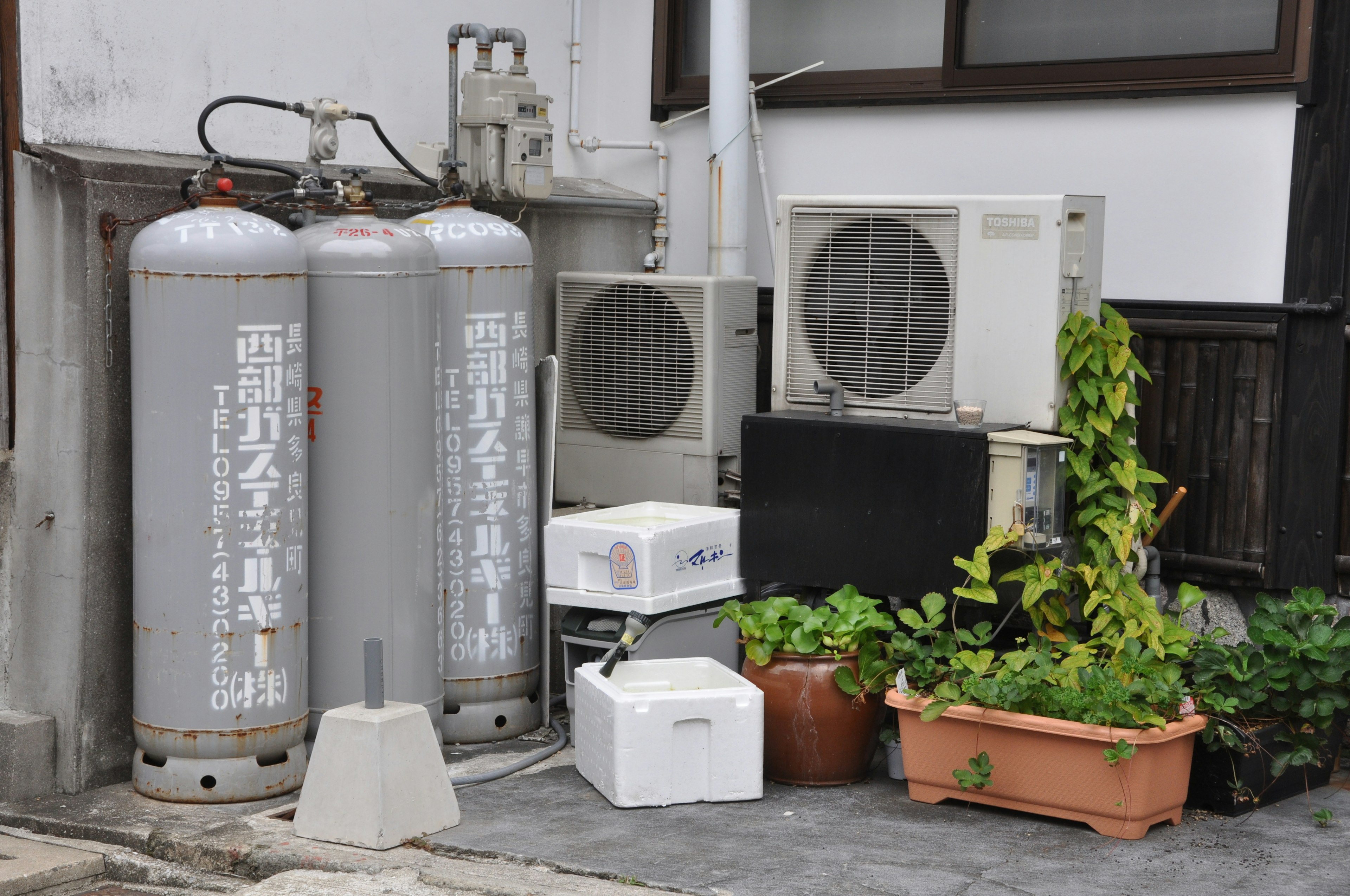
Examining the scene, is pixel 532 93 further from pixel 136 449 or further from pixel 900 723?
pixel 900 723

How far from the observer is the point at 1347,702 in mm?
4836

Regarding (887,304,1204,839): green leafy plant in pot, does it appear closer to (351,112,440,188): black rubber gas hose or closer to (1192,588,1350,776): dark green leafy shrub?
(1192,588,1350,776): dark green leafy shrub

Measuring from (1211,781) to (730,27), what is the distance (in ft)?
12.6

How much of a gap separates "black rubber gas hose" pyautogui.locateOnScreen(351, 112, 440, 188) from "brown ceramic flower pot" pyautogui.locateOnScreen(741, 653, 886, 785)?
94.4 inches

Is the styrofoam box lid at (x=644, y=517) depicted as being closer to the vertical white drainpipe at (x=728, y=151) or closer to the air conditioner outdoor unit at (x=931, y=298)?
the air conditioner outdoor unit at (x=931, y=298)

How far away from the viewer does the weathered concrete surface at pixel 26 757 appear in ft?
16.1

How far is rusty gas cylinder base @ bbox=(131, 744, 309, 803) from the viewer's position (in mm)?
4828

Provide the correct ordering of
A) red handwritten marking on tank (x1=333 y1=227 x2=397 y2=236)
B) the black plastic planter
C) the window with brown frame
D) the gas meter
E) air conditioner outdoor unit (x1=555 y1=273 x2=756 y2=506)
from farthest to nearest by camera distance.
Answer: air conditioner outdoor unit (x1=555 y1=273 x2=756 y2=506)
the gas meter
the window with brown frame
red handwritten marking on tank (x1=333 y1=227 x2=397 y2=236)
the black plastic planter

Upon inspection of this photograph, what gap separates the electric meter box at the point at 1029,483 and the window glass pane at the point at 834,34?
229cm

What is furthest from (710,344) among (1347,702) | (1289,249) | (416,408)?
(1347,702)

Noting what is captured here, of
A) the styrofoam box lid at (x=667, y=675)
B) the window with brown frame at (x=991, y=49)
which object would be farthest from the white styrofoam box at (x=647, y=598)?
the window with brown frame at (x=991, y=49)

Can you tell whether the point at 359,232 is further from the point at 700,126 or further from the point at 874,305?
the point at 700,126

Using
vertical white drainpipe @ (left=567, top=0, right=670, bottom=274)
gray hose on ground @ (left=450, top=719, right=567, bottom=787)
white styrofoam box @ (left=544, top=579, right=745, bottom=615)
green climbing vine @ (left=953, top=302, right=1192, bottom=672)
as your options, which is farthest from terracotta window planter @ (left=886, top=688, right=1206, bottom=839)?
vertical white drainpipe @ (left=567, top=0, right=670, bottom=274)

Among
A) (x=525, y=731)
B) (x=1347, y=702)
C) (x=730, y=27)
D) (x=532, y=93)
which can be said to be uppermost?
(x=730, y=27)
